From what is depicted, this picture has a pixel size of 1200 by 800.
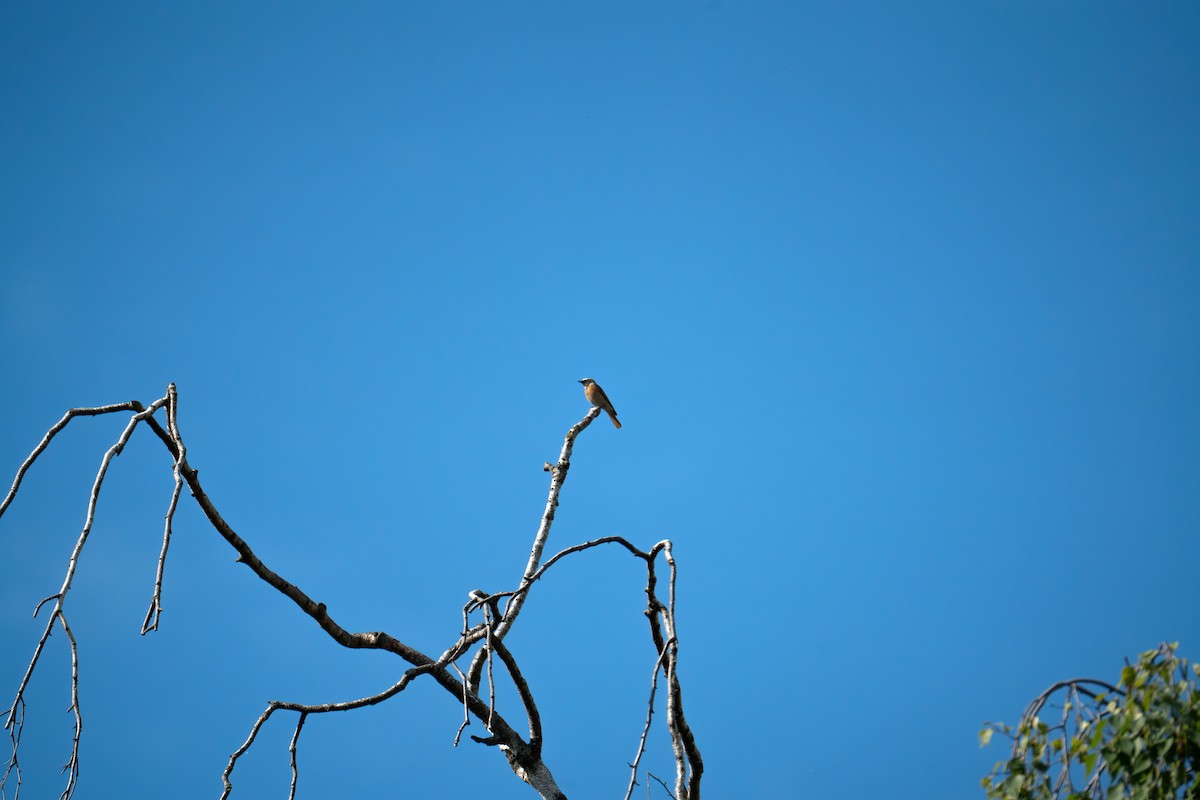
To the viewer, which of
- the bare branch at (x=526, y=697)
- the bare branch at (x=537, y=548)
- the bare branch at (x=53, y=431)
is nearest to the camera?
the bare branch at (x=53, y=431)

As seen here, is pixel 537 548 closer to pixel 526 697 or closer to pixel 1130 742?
pixel 526 697

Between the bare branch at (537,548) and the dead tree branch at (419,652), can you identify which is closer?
the dead tree branch at (419,652)

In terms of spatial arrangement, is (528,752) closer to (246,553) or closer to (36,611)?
(246,553)

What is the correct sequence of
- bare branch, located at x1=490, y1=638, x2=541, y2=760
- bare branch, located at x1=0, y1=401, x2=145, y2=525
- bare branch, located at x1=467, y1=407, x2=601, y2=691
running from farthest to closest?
1. bare branch, located at x1=467, y1=407, x2=601, y2=691
2. bare branch, located at x1=490, y1=638, x2=541, y2=760
3. bare branch, located at x1=0, y1=401, x2=145, y2=525

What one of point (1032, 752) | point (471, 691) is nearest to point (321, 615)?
point (471, 691)

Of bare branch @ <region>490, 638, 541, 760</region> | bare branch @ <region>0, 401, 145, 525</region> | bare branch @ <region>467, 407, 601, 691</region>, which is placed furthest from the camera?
bare branch @ <region>467, 407, 601, 691</region>

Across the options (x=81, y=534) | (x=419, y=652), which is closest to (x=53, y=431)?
(x=81, y=534)

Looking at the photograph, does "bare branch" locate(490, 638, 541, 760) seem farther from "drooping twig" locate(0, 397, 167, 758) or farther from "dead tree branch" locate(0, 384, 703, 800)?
"drooping twig" locate(0, 397, 167, 758)

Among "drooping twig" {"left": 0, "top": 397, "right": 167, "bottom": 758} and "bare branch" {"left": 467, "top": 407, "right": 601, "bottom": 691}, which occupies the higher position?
"bare branch" {"left": 467, "top": 407, "right": 601, "bottom": 691}

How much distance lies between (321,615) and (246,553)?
36 centimetres

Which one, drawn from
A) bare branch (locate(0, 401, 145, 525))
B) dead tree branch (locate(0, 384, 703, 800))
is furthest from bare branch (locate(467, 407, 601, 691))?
bare branch (locate(0, 401, 145, 525))

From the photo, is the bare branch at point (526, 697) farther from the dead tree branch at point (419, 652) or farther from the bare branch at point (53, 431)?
the bare branch at point (53, 431)

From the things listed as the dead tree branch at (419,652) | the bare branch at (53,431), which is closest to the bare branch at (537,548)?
the dead tree branch at (419,652)

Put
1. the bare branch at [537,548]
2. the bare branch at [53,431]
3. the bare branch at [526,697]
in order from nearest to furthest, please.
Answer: the bare branch at [53,431], the bare branch at [526,697], the bare branch at [537,548]
